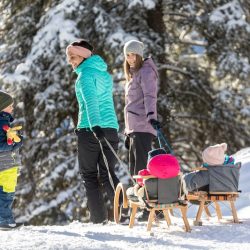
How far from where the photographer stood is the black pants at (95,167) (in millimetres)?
A: 5973

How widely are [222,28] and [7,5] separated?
4.93 m

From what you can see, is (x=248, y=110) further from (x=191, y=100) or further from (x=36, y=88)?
(x=36, y=88)

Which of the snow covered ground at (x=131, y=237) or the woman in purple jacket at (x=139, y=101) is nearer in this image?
the snow covered ground at (x=131, y=237)

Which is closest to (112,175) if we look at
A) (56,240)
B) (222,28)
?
(56,240)

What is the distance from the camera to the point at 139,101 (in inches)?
250

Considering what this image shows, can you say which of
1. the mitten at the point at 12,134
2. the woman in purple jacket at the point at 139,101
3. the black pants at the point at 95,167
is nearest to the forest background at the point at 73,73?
the woman in purple jacket at the point at 139,101

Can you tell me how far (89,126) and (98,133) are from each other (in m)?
0.32

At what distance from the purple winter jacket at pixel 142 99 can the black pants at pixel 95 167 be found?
0.34 metres

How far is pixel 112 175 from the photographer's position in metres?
6.05

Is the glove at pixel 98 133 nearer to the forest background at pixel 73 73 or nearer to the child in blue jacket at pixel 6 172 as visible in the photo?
the child in blue jacket at pixel 6 172

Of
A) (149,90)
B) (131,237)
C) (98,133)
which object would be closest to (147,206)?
(131,237)

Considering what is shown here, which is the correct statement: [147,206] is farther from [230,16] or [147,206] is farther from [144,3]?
[230,16]

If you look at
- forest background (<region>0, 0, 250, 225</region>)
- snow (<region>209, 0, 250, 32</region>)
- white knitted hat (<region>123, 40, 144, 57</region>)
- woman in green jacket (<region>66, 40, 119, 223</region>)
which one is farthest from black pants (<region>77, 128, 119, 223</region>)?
snow (<region>209, 0, 250, 32</region>)

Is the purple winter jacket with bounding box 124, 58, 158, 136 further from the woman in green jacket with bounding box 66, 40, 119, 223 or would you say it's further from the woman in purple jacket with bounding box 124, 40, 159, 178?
the woman in green jacket with bounding box 66, 40, 119, 223
